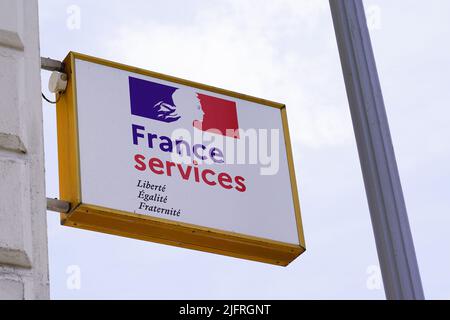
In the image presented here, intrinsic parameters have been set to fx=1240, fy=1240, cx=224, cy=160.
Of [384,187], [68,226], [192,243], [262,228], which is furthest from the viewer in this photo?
[262,228]

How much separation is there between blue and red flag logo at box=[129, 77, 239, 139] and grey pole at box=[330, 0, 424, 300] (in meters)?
3.68

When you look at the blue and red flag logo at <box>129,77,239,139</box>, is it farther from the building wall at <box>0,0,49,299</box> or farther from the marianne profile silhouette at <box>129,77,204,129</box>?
the building wall at <box>0,0,49,299</box>

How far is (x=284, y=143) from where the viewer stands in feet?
38.7

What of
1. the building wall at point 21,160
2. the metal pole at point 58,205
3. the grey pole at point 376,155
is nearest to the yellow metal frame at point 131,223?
the metal pole at point 58,205

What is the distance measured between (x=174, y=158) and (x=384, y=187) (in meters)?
4.26

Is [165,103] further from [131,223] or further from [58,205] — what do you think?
[58,205]

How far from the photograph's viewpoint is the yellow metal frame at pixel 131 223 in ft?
32.6

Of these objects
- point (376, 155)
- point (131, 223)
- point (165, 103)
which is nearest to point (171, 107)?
point (165, 103)

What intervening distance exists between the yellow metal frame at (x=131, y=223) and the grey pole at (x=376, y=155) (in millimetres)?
3230

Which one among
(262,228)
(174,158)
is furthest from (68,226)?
(262,228)

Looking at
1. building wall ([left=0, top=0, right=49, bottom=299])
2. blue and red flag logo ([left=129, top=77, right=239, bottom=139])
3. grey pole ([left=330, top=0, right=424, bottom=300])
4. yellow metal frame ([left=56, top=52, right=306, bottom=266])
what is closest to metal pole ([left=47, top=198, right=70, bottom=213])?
yellow metal frame ([left=56, top=52, right=306, bottom=266])

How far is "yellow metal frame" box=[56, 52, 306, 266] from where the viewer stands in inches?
391

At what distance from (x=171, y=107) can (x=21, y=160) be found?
4370 mm
